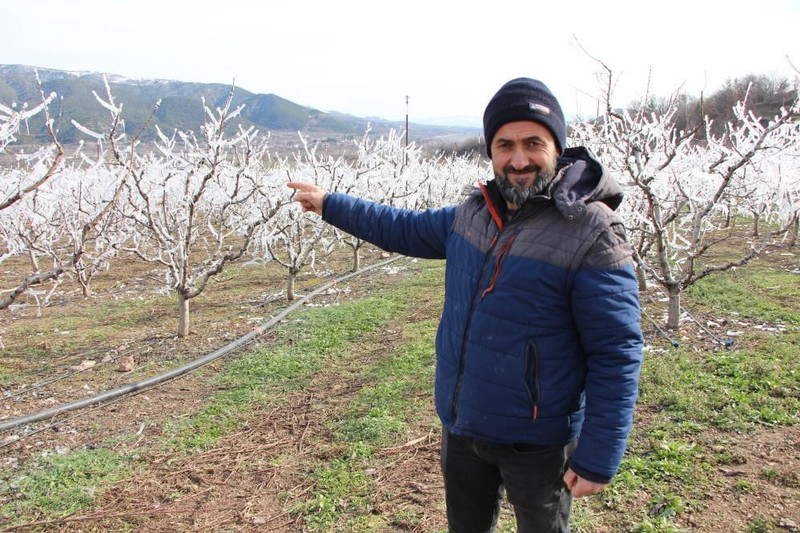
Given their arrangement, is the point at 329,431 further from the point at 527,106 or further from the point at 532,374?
the point at 527,106

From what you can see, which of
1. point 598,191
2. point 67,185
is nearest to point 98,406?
point 598,191

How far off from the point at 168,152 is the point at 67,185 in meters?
7.38

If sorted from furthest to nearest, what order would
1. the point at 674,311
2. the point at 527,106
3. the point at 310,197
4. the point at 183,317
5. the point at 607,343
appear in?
1. the point at 183,317
2. the point at 674,311
3. the point at 310,197
4. the point at 527,106
5. the point at 607,343

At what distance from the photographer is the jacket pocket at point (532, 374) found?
1.55m

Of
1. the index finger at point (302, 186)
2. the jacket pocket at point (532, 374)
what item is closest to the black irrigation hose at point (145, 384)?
the index finger at point (302, 186)

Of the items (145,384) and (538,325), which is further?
(145,384)

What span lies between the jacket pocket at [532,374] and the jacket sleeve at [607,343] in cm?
14

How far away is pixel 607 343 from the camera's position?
4.80ft

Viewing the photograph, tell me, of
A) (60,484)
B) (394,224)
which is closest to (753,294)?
(394,224)


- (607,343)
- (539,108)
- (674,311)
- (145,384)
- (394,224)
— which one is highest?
(539,108)

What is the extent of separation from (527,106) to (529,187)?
24cm

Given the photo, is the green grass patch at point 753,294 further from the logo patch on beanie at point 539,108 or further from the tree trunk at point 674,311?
the logo patch on beanie at point 539,108

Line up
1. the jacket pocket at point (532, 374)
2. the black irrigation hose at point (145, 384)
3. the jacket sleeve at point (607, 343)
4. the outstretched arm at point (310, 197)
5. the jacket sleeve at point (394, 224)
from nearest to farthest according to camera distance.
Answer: the jacket sleeve at point (607, 343), the jacket pocket at point (532, 374), the jacket sleeve at point (394, 224), the outstretched arm at point (310, 197), the black irrigation hose at point (145, 384)

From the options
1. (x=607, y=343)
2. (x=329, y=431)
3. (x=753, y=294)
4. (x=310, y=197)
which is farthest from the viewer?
(x=753, y=294)
